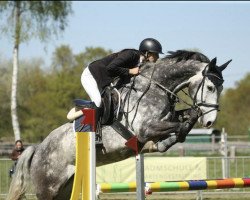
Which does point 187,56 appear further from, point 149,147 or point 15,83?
point 15,83

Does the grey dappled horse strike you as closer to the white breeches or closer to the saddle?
the saddle

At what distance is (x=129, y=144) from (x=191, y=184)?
1069 millimetres

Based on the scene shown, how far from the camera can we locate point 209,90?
7020 millimetres

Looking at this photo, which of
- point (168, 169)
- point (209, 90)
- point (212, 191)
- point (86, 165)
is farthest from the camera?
point (168, 169)

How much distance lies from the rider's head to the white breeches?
733 millimetres

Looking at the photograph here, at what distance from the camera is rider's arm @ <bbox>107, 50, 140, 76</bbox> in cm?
712

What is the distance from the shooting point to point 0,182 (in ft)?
47.3

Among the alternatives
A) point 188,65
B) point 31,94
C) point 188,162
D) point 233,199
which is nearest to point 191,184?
point 188,65

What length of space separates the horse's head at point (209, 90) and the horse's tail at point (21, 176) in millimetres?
2406

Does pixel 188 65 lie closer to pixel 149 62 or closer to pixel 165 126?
pixel 149 62

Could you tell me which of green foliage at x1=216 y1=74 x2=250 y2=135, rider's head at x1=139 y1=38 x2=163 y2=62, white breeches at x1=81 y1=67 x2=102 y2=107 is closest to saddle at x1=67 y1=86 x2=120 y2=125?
white breeches at x1=81 y1=67 x2=102 y2=107

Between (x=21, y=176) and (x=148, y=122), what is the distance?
200 cm

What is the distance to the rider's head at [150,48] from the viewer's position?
23.8ft

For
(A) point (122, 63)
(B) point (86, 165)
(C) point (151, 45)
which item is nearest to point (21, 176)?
(A) point (122, 63)
